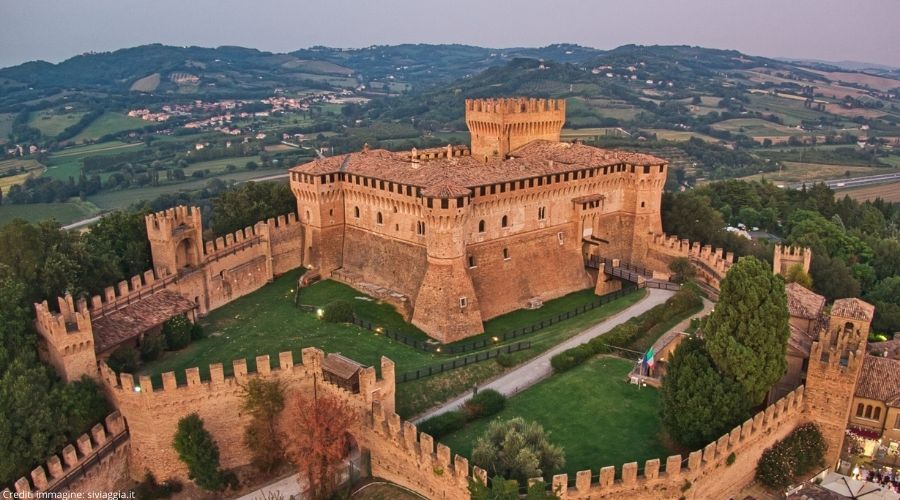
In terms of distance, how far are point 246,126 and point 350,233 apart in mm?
114970

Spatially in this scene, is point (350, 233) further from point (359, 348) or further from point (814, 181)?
point (814, 181)

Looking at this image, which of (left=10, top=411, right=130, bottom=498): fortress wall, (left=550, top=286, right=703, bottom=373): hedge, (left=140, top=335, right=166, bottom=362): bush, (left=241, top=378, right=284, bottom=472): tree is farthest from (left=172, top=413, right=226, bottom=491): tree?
(left=550, top=286, right=703, bottom=373): hedge

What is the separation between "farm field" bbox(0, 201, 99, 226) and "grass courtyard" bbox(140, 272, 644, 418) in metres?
49.1

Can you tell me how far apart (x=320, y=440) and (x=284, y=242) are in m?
21.6

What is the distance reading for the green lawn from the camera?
24453 mm

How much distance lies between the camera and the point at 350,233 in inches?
1695

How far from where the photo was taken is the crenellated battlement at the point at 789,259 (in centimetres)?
4016

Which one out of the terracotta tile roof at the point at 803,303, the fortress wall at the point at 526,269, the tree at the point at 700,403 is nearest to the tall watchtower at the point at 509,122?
the fortress wall at the point at 526,269

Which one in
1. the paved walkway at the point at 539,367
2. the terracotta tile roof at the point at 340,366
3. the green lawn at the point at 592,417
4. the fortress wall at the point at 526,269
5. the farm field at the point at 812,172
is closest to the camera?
the green lawn at the point at 592,417

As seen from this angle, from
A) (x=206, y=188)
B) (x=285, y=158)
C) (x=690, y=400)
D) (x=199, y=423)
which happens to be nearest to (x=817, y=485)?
(x=690, y=400)

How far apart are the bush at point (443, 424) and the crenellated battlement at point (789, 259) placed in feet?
77.3

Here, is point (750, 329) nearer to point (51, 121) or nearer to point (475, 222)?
point (475, 222)

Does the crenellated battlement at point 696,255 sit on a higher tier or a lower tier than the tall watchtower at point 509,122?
lower

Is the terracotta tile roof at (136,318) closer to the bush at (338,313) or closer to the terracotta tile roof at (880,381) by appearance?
the bush at (338,313)
